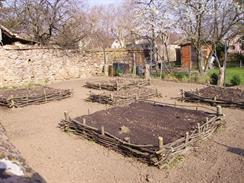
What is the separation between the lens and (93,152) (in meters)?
8.04

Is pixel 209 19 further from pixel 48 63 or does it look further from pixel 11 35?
pixel 11 35

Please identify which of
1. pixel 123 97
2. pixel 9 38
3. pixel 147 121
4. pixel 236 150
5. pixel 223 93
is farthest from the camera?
pixel 9 38

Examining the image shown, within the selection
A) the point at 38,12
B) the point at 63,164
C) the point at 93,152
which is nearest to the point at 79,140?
the point at 93,152

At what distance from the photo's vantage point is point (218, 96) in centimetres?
1285

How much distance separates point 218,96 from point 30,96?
8175mm

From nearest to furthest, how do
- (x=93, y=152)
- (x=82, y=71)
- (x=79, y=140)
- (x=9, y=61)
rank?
(x=93, y=152)
(x=79, y=140)
(x=9, y=61)
(x=82, y=71)

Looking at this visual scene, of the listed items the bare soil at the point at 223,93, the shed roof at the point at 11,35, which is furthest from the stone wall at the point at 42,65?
the bare soil at the point at 223,93

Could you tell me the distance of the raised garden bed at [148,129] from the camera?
7.29 metres

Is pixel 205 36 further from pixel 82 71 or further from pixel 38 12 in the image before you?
pixel 38 12

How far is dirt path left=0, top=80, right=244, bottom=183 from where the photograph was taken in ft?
21.7

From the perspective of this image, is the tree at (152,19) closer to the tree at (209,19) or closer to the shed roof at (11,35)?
the tree at (209,19)

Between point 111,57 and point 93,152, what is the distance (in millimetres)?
17001

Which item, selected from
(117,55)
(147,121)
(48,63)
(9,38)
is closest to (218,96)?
(147,121)

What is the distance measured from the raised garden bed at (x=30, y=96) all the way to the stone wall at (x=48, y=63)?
403 centimetres
